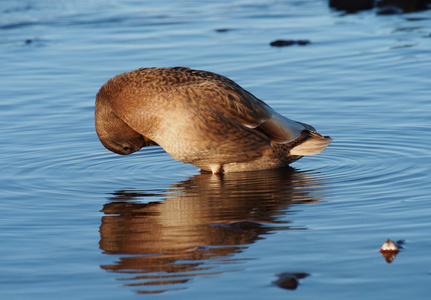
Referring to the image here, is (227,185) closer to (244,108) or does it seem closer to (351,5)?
(244,108)

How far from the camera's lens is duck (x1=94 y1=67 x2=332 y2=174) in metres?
7.24

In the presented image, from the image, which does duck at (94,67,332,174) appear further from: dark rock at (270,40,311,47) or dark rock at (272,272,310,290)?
dark rock at (270,40,311,47)

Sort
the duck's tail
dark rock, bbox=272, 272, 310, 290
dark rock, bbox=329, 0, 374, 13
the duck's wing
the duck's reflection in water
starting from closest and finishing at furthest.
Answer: dark rock, bbox=272, 272, 310, 290 < the duck's reflection in water < the duck's wing < the duck's tail < dark rock, bbox=329, 0, 374, 13

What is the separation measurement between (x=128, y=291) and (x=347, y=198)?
2.42 metres

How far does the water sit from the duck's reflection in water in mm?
16

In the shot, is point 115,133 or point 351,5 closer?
point 115,133

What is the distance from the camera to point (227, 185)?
7.31 metres

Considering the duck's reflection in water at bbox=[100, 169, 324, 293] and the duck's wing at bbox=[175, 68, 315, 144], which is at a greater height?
the duck's wing at bbox=[175, 68, 315, 144]

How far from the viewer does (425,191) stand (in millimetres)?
6570

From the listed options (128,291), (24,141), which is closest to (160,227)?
(128,291)

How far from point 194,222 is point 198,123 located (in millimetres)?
1450

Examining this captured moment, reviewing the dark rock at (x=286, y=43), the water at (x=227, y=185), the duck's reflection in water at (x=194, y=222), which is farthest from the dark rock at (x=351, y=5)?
the duck's reflection in water at (x=194, y=222)

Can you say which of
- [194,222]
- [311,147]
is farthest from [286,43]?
[194,222]

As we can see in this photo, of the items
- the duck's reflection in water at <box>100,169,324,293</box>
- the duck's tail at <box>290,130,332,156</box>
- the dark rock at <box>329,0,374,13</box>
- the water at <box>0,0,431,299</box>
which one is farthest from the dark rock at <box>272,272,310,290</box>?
the dark rock at <box>329,0,374,13</box>
